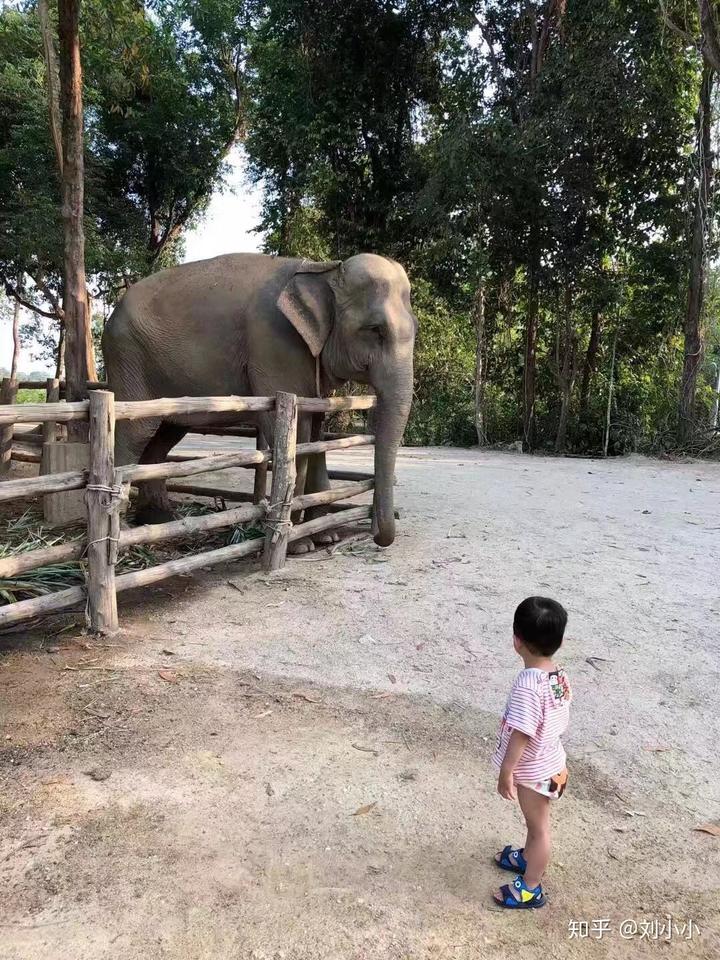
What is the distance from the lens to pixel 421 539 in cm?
612

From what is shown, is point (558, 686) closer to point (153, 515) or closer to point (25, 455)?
point (153, 515)

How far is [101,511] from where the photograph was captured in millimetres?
3936

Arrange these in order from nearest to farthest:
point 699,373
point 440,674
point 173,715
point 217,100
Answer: point 173,715 → point 440,674 → point 699,373 → point 217,100

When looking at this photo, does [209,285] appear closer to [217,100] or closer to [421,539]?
[421,539]

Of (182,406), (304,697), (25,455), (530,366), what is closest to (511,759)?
(304,697)

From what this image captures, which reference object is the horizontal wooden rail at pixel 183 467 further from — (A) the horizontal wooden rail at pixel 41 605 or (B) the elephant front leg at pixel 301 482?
(A) the horizontal wooden rail at pixel 41 605

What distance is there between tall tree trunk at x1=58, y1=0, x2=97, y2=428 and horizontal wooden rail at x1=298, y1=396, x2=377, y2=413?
3.86m

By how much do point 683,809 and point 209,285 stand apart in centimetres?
518

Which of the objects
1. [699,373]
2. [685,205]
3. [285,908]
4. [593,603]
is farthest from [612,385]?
[285,908]

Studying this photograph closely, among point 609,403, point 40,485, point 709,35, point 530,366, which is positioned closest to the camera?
point 40,485

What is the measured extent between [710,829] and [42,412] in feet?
11.2

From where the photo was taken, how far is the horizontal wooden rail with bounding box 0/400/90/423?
3.51 meters

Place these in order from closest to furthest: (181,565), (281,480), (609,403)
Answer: (181,565), (281,480), (609,403)

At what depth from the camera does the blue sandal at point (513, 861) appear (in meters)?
2.32
